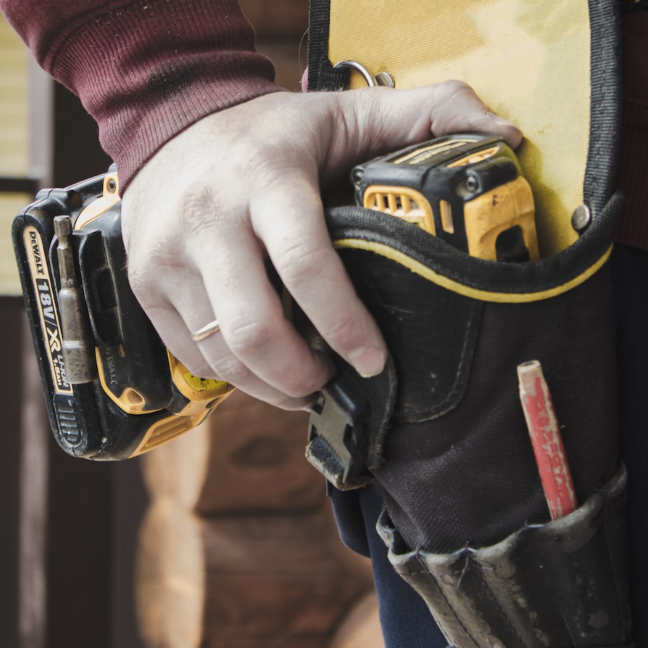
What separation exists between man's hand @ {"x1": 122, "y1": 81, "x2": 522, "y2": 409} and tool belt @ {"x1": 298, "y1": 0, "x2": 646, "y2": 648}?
3 cm

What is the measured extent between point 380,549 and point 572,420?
0.87 ft

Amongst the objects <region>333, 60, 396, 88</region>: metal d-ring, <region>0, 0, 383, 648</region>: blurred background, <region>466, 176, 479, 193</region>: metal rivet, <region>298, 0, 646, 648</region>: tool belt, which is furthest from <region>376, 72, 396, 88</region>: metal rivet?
<region>0, 0, 383, 648</region>: blurred background

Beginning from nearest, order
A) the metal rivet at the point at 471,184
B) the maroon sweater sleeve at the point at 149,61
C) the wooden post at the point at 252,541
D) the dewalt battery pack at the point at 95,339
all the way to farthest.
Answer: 1. the metal rivet at the point at 471,184
2. the maroon sweater sleeve at the point at 149,61
3. the dewalt battery pack at the point at 95,339
4. the wooden post at the point at 252,541

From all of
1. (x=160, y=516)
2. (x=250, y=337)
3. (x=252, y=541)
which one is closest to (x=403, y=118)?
(x=250, y=337)

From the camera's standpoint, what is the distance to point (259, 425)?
6.42 ft

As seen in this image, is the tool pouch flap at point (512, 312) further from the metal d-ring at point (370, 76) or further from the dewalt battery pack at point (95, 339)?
the dewalt battery pack at point (95, 339)

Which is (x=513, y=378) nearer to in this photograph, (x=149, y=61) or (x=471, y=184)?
(x=471, y=184)

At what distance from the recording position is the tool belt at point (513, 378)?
574mm

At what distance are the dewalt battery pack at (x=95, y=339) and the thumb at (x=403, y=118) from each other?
25 centimetres

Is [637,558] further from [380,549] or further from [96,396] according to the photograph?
[96,396]

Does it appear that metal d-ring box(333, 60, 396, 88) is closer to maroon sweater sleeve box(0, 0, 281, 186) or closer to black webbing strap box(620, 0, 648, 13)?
maroon sweater sleeve box(0, 0, 281, 186)

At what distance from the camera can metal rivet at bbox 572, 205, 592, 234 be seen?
589mm

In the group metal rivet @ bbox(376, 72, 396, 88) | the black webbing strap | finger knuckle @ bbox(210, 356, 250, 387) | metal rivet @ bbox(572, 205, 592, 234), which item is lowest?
finger knuckle @ bbox(210, 356, 250, 387)

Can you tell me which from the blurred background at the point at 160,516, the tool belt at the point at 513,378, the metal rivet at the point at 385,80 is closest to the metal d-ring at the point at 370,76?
the metal rivet at the point at 385,80
